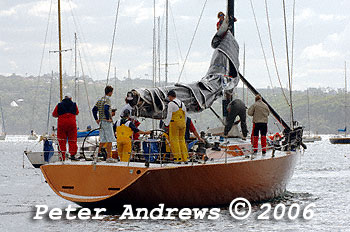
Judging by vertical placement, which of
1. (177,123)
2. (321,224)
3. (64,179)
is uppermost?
(177,123)

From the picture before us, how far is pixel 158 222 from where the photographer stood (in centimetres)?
1262

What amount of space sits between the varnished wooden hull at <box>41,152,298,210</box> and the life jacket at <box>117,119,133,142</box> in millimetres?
1169

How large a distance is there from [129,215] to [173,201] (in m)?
0.86

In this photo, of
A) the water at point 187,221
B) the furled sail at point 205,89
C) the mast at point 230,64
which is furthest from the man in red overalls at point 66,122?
the mast at point 230,64

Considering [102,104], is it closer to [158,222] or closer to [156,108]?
[156,108]

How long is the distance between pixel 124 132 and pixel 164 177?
1.55 meters

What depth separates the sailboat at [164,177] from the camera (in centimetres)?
1214

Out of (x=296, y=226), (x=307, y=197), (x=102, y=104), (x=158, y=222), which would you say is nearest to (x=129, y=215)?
(x=158, y=222)

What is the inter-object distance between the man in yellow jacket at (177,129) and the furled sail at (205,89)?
407 mm

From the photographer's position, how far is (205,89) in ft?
49.8

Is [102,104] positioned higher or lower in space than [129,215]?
higher

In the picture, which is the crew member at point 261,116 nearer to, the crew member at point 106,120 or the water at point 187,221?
the water at point 187,221

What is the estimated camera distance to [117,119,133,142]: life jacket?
43.5ft

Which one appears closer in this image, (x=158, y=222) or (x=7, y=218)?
(x=158, y=222)
